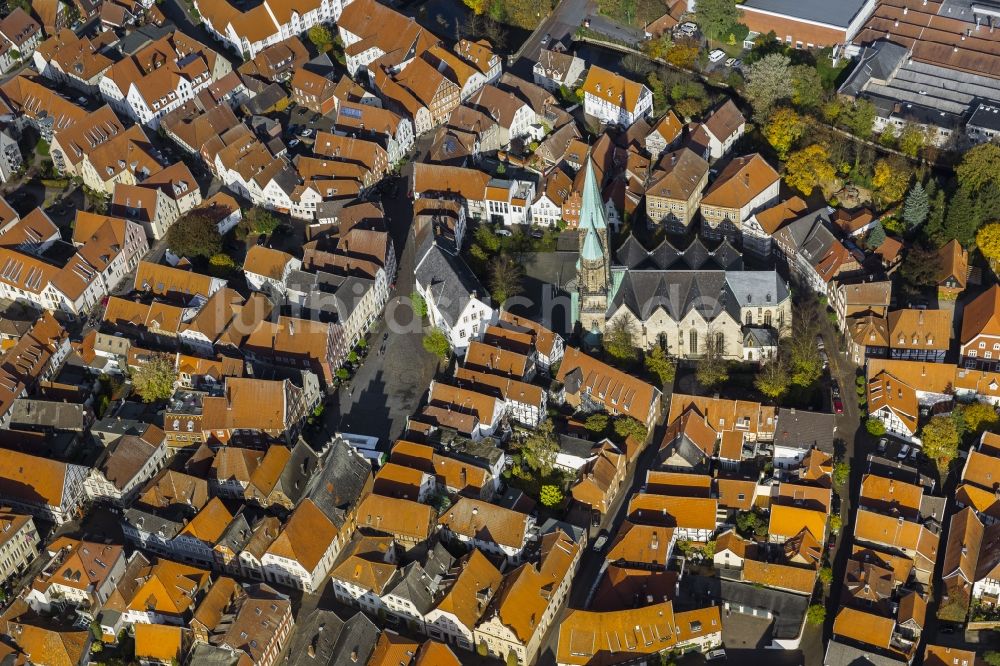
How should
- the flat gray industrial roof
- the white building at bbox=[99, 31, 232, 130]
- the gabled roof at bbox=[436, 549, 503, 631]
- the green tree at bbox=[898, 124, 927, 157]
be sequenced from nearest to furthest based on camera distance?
the gabled roof at bbox=[436, 549, 503, 631] < the green tree at bbox=[898, 124, 927, 157] < the flat gray industrial roof < the white building at bbox=[99, 31, 232, 130]

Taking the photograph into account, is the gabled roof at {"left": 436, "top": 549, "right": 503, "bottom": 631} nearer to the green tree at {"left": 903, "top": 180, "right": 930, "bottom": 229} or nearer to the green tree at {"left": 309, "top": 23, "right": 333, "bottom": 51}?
the green tree at {"left": 903, "top": 180, "right": 930, "bottom": 229}

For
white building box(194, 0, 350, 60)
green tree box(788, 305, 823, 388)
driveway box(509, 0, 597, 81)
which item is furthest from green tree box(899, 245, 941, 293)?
white building box(194, 0, 350, 60)

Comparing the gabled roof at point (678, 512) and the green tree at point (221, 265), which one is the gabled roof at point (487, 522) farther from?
the green tree at point (221, 265)

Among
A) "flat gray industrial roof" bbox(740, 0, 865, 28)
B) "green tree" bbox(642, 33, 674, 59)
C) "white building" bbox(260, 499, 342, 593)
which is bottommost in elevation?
"white building" bbox(260, 499, 342, 593)

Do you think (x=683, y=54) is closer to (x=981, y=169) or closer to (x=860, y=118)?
(x=860, y=118)

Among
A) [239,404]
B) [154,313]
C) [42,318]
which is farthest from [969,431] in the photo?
[42,318]

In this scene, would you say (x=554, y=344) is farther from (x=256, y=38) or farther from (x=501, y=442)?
(x=256, y=38)
